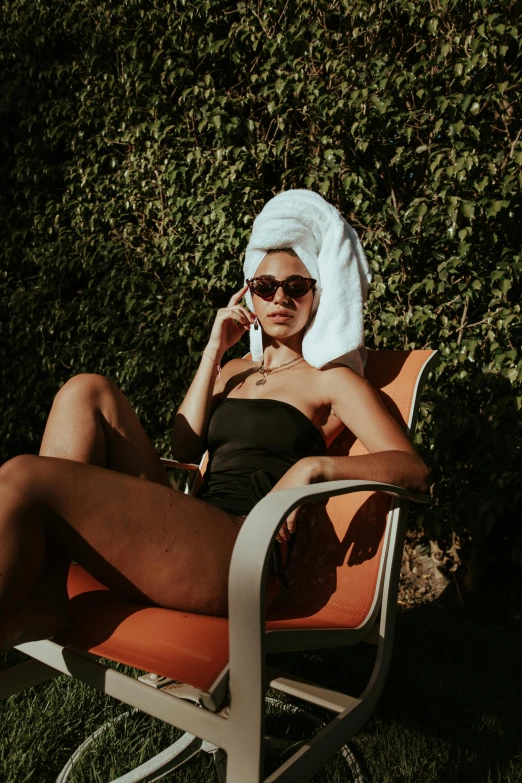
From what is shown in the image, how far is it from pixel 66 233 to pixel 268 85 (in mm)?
1643

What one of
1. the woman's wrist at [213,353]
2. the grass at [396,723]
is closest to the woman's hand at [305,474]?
the woman's wrist at [213,353]

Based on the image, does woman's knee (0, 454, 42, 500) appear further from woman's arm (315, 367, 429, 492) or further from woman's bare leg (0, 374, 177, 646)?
woman's arm (315, 367, 429, 492)

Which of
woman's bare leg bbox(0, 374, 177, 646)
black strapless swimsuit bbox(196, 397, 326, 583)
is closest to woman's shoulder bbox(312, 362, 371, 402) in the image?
black strapless swimsuit bbox(196, 397, 326, 583)

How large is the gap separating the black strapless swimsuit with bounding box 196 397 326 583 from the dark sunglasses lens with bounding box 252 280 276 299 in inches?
13.5

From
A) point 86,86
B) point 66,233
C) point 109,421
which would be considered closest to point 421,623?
point 109,421

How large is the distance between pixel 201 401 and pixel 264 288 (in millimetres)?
425

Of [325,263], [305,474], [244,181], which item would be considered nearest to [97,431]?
[305,474]

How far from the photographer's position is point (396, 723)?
212 centimetres

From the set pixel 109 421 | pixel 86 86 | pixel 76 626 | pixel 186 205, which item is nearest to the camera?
pixel 76 626

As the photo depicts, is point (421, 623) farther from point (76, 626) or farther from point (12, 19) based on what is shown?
point (12, 19)

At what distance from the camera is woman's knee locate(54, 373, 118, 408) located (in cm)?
174

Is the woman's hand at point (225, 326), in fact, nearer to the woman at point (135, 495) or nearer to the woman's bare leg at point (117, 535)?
the woman at point (135, 495)

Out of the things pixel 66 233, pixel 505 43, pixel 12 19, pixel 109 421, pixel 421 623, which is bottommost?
pixel 421 623

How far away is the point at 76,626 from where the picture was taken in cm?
138
